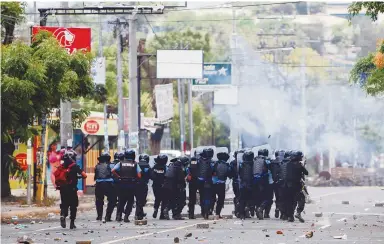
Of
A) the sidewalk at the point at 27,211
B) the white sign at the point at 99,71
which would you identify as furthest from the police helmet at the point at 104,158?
the white sign at the point at 99,71

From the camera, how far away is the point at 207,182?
32.0 m

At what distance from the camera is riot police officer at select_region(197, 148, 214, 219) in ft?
105

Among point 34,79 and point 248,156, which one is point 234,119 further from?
point 34,79

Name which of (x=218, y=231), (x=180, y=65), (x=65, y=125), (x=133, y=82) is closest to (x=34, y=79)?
(x=218, y=231)

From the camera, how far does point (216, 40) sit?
5433 inches

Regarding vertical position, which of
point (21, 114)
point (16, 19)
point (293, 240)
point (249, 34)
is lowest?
point (293, 240)

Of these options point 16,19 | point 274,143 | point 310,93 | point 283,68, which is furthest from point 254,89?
point 16,19

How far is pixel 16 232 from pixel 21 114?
5615mm

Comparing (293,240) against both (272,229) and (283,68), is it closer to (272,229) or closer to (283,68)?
(272,229)

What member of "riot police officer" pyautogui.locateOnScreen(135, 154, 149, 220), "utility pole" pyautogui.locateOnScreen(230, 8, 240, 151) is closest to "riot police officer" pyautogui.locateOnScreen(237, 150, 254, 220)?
"riot police officer" pyautogui.locateOnScreen(135, 154, 149, 220)

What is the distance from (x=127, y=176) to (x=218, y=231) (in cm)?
469

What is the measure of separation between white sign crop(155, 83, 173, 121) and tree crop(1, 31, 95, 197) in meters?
25.9

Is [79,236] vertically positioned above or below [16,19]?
below

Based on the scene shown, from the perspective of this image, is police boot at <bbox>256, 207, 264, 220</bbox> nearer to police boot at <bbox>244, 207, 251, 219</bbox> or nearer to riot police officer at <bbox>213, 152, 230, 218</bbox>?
police boot at <bbox>244, 207, 251, 219</bbox>
